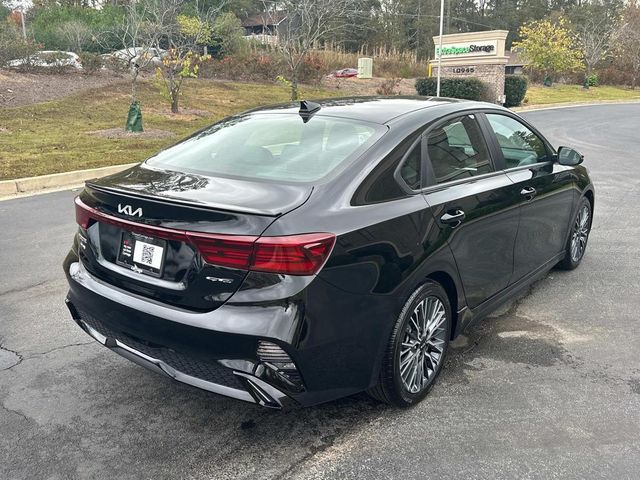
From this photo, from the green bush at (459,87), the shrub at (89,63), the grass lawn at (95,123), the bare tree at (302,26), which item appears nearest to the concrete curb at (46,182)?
the grass lawn at (95,123)

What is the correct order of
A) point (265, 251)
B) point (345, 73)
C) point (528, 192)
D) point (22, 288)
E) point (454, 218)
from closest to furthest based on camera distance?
1. point (265, 251)
2. point (454, 218)
3. point (528, 192)
4. point (22, 288)
5. point (345, 73)

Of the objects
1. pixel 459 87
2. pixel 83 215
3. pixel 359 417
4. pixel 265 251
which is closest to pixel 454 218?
pixel 359 417

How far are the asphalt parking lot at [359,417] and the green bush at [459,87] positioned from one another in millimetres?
22980

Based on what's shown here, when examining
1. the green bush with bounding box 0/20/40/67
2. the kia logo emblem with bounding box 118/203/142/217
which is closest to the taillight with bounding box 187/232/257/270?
the kia logo emblem with bounding box 118/203/142/217

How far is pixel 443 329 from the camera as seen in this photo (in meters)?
3.30

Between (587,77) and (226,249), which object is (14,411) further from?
(587,77)

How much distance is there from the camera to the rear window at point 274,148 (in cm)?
298

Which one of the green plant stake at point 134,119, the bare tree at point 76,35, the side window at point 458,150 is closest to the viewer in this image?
the side window at point 458,150

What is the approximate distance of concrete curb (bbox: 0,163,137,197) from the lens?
909 cm

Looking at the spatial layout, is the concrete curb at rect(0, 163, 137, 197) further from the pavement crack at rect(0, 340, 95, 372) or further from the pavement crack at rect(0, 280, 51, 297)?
the pavement crack at rect(0, 340, 95, 372)

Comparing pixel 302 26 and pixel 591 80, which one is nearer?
pixel 302 26

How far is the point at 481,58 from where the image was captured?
2736 cm

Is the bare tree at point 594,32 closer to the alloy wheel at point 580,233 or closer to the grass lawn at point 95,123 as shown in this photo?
the grass lawn at point 95,123

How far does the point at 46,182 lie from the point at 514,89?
80.7ft
